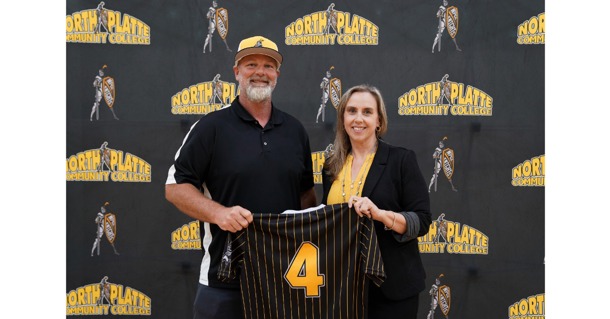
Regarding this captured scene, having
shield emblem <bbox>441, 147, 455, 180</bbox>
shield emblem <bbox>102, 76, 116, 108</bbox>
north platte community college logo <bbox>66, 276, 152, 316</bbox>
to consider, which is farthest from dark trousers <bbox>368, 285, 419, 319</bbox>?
shield emblem <bbox>102, 76, 116, 108</bbox>

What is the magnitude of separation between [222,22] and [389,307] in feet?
7.26

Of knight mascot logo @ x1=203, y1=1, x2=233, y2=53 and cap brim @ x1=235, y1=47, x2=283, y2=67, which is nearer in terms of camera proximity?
cap brim @ x1=235, y1=47, x2=283, y2=67

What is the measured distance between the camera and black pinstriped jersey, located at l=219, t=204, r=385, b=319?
2.07m

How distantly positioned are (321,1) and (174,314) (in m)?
2.38

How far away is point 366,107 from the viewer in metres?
2.15

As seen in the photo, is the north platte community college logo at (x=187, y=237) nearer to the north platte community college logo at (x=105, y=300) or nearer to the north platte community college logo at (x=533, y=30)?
the north platte community college logo at (x=105, y=300)

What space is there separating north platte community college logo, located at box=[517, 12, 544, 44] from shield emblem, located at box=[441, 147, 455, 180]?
0.92 meters

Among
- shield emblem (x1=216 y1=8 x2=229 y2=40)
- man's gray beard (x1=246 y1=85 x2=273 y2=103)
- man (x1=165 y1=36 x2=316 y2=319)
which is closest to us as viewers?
man (x1=165 y1=36 x2=316 y2=319)

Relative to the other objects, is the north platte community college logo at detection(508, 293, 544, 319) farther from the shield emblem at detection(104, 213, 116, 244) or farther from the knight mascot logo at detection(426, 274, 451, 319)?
the shield emblem at detection(104, 213, 116, 244)

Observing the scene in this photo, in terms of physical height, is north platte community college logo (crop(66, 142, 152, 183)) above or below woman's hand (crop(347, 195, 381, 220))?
above

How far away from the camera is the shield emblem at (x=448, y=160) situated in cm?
332

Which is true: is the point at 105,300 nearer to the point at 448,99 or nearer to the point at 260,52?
the point at 260,52

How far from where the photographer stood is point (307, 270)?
208cm

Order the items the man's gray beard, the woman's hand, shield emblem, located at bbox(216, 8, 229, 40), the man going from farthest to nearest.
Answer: shield emblem, located at bbox(216, 8, 229, 40) → the man's gray beard → the man → the woman's hand
